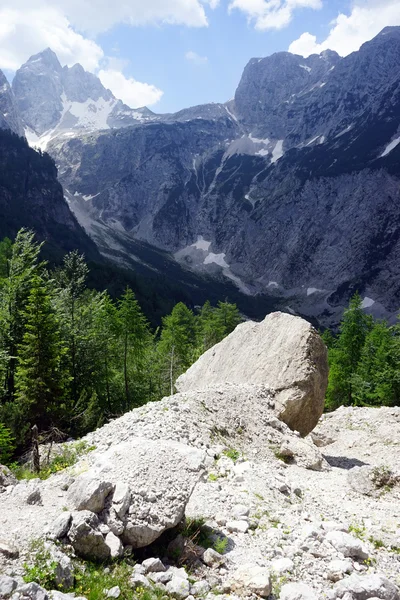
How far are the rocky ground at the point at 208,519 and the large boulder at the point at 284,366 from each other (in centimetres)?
362

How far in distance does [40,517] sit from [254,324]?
1481cm

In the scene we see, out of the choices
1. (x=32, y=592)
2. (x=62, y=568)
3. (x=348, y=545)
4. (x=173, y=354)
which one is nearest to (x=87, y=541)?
(x=62, y=568)

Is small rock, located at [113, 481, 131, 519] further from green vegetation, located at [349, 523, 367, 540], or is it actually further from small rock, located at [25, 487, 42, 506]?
green vegetation, located at [349, 523, 367, 540]

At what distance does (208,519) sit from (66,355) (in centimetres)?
1734

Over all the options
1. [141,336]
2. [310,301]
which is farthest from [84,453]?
[310,301]

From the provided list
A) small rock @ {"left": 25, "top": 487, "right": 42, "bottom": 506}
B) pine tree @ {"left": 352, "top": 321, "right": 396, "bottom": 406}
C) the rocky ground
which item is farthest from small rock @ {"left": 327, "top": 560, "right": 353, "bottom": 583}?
pine tree @ {"left": 352, "top": 321, "right": 396, "bottom": 406}

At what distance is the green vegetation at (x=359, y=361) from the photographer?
3092 cm

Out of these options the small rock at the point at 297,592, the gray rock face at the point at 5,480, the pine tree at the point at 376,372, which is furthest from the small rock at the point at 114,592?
the pine tree at the point at 376,372

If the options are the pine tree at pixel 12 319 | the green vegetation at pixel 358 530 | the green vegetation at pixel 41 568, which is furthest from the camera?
the pine tree at pixel 12 319

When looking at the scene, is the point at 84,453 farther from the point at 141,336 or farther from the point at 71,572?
the point at 141,336

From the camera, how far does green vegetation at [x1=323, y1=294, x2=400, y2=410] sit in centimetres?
3092

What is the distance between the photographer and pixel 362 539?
738 cm

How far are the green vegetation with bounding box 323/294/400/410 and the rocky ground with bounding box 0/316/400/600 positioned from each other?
21271 mm

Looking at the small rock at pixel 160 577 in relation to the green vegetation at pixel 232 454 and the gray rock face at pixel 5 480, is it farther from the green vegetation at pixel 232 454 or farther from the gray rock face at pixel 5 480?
the green vegetation at pixel 232 454
